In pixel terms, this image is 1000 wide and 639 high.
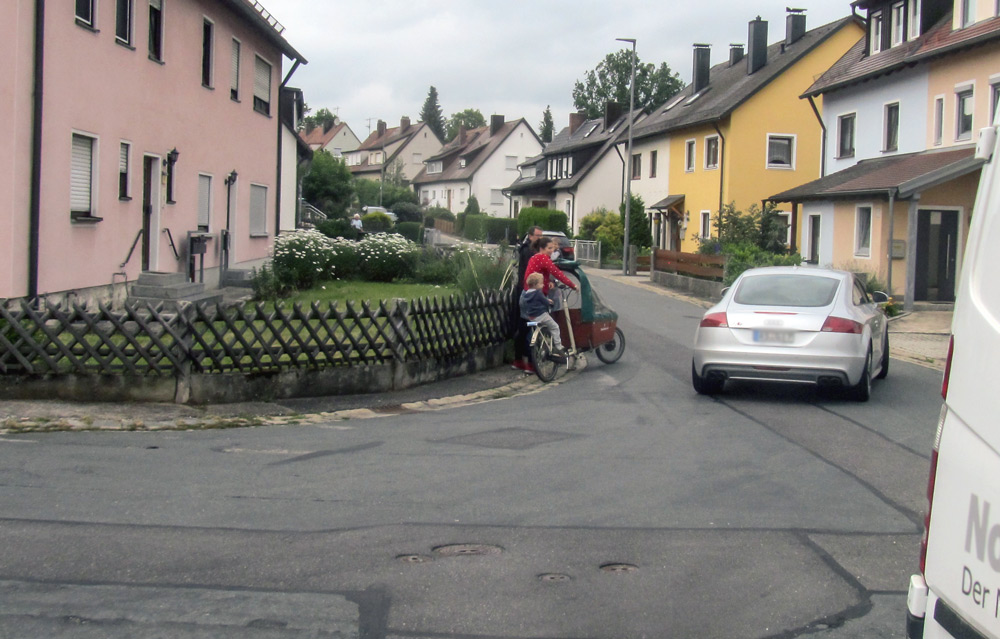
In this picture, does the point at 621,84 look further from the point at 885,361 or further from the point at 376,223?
the point at 885,361

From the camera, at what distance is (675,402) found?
11.9 m

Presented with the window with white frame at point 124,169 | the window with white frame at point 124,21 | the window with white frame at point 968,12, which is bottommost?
the window with white frame at point 124,169

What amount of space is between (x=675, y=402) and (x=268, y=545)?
22.6ft

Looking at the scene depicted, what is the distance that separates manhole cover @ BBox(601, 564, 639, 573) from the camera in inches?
219

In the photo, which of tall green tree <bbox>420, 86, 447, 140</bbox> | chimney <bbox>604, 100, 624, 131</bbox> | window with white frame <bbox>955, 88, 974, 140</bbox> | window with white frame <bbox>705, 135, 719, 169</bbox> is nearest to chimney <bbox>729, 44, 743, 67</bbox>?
window with white frame <bbox>705, 135, 719, 169</bbox>

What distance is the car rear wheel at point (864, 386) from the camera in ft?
38.0

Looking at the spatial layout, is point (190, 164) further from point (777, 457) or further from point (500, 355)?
point (777, 457)

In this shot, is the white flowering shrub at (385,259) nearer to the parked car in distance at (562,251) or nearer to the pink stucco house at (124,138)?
the pink stucco house at (124,138)

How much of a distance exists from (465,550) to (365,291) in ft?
55.9

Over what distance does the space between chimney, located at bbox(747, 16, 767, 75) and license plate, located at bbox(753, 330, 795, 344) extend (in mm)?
35342

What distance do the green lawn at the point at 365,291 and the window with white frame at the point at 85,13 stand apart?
6.48m

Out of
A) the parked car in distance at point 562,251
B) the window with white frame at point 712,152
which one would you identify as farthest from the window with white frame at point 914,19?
the window with white frame at point 712,152

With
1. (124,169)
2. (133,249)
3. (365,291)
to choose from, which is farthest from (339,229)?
(124,169)

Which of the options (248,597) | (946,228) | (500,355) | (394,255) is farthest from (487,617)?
(946,228)
